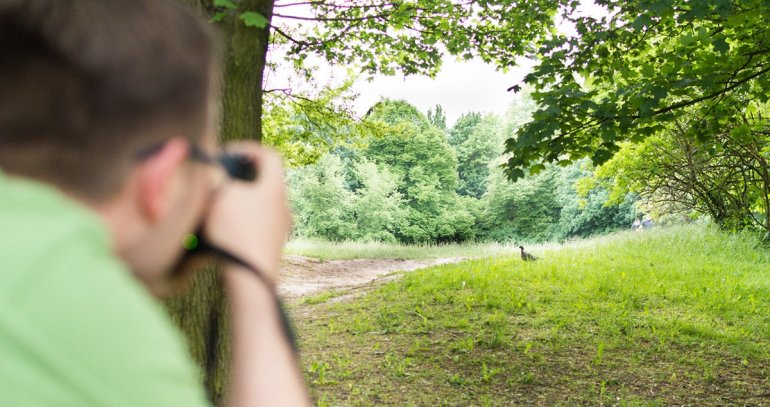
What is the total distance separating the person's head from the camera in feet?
1.73

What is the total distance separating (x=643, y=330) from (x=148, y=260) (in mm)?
7248

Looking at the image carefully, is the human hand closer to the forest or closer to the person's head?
the person's head

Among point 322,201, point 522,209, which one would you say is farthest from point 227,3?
point 522,209

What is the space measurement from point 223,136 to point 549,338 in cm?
509

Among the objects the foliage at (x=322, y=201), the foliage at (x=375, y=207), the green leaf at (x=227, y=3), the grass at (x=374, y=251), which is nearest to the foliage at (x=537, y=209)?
the foliage at (x=375, y=207)

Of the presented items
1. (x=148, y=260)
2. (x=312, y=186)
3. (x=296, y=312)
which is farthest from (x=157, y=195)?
(x=312, y=186)

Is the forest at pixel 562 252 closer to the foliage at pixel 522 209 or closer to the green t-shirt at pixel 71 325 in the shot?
the green t-shirt at pixel 71 325

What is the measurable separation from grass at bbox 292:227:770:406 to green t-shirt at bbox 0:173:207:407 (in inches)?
181

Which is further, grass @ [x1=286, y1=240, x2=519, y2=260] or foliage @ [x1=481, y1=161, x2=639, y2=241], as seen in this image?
foliage @ [x1=481, y1=161, x2=639, y2=241]

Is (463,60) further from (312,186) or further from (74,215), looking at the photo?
(312,186)

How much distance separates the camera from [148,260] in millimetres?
603

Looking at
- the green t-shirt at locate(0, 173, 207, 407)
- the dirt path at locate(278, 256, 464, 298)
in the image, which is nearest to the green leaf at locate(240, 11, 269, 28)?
the green t-shirt at locate(0, 173, 207, 407)

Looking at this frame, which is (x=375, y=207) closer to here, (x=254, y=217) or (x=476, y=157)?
(x=476, y=157)

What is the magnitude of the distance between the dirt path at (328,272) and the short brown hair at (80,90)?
10719 mm
